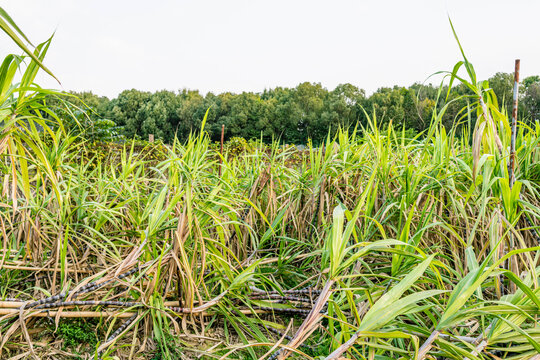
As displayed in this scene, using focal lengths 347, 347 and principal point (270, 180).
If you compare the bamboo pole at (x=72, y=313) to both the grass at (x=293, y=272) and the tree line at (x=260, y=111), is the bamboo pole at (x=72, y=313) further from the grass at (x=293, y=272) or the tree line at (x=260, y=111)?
the tree line at (x=260, y=111)

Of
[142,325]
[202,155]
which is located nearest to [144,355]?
[142,325]

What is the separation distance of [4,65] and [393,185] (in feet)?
5.10

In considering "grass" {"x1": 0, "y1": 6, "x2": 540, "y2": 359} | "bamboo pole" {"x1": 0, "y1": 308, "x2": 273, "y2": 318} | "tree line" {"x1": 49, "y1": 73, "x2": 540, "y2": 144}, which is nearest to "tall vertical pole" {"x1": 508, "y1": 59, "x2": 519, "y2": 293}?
"grass" {"x1": 0, "y1": 6, "x2": 540, "y2": 359}

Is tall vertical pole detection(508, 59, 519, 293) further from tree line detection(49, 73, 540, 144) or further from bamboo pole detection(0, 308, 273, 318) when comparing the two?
tree line detection(49, 73, 540, 144)

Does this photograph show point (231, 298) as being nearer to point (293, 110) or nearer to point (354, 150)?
point (354, 150)

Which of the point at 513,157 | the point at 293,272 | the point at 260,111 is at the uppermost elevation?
the point at 260,111

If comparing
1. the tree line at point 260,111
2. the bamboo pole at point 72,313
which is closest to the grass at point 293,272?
the bamboo pole at point 72,313

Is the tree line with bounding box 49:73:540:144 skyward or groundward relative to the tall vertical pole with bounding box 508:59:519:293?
skyward

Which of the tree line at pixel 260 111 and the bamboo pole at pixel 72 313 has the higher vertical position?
the tree line at pixel 260 111

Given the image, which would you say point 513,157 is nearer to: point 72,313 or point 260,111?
point 72,313

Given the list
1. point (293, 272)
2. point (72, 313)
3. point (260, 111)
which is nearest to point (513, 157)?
point (293, 272)

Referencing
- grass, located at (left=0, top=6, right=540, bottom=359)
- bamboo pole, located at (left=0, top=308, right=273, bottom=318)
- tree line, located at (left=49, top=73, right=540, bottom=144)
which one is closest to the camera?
grass, located at (left=0, top=6, right=540, bottom=359)

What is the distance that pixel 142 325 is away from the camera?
119cm

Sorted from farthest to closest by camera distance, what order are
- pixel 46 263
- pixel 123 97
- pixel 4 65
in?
pixel 123 97 → pixel 46 263 → pixel 4 65
